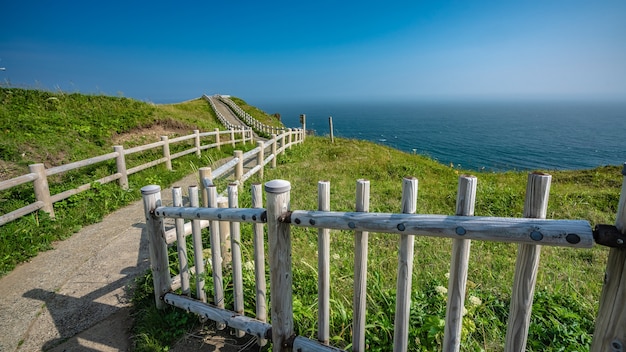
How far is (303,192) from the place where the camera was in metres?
7.95

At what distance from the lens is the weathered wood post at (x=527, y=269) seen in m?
1.46

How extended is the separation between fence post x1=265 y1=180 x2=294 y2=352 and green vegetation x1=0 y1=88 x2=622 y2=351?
344 mm

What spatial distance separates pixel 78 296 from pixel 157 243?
1.58 meters

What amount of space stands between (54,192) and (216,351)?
21.3 ft

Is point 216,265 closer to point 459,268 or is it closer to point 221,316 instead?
point 221,316

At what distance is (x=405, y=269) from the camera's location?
194cm

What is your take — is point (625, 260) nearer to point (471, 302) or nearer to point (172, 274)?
point (471, 302)

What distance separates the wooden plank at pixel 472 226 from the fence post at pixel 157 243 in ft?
6.48

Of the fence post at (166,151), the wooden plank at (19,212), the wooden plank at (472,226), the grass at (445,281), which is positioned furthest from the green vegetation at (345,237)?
the wooden plank at (472,226)

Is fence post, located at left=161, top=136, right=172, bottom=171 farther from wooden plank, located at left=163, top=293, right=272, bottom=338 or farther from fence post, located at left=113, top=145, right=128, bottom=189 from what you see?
wooden plank, located at left=163, top=293, right=272, bottom=338

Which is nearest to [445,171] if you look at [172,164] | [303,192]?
[303,192]

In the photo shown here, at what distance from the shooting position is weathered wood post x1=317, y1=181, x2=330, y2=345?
2172 mm

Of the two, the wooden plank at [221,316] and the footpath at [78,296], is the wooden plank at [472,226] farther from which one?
the footpath at [78,296]

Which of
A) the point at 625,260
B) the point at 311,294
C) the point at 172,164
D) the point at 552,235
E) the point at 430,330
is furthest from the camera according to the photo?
→ the point at 172,164
